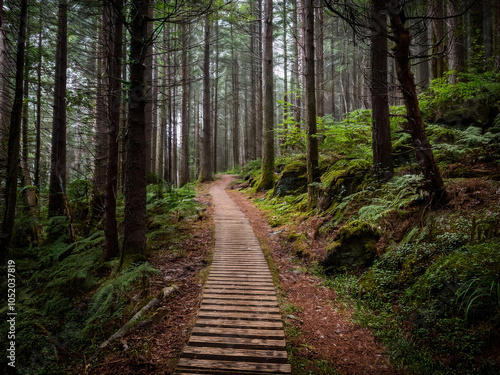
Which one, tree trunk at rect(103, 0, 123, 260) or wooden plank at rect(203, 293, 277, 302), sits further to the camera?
tree trunk at rect(103, 0, 123, 260)

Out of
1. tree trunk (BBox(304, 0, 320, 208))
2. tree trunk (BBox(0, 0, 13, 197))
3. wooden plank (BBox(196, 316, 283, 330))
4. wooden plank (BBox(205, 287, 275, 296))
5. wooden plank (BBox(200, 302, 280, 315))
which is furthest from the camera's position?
tree trunk (BBox(304, 0, 320, 208))

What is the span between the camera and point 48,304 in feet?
17.6

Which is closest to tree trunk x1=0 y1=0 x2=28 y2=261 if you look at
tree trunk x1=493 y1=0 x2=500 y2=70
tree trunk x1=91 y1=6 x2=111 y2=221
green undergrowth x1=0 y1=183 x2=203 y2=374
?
green undergrowth x1=0 y1=183 x2=203 y2=374

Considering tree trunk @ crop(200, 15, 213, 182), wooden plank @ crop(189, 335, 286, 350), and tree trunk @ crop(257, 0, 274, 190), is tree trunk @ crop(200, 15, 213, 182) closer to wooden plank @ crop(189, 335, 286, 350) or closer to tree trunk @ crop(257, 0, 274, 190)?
tree trunk @ crop(257, 0, 274, 190)

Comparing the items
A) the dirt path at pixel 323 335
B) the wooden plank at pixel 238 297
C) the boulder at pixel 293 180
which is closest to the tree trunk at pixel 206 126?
the boulder at pixel 293 180

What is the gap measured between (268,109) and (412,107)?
33.9 ft

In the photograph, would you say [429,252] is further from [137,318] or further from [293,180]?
[293,180]

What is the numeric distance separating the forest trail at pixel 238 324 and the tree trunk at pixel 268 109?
8089 mm

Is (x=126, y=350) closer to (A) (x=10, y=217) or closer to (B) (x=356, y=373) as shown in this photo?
(B) (x=356, y=373)

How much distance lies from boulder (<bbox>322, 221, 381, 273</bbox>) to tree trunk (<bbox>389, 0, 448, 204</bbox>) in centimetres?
137

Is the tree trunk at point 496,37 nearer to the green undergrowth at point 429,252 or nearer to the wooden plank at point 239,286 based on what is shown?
the green undergrowth at point 429,252

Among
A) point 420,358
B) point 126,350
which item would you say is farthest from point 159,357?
point 420,358

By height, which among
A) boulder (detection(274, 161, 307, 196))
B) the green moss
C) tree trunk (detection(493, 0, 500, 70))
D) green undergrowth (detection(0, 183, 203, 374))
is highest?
tree trunk (detection(493, 0, 500, 70))

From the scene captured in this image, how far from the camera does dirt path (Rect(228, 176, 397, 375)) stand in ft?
10.0
